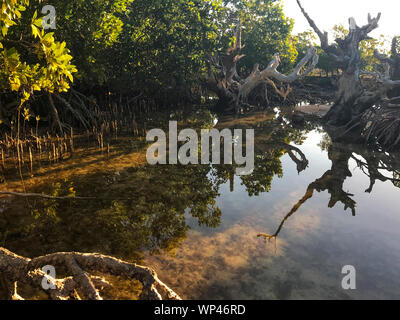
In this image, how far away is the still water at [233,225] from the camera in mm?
4012

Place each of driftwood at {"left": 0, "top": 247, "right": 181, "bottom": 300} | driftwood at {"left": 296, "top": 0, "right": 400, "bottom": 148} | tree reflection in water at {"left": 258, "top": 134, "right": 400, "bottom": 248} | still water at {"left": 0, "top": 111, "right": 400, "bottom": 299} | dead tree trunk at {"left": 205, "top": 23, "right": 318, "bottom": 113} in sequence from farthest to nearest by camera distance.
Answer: dead tree trunk at {"left": 205, "top": 23, "right": 318, "bottom": 113}
driftwood at {"left": 296, "top": 0, "right": 400, "bottom": 148}
tree reflection in water at {"left": 258, "top": 134, "right": 400, "bottom": 248}
still water at {"left": 0, "top": 111, "right": 400, "bottom": 299}
driftwood at {"left": 0, "top": 247, "right": 181, "bottom": 300}

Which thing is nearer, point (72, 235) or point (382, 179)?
point (72, 235)

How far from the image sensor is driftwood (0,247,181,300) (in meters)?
2.38

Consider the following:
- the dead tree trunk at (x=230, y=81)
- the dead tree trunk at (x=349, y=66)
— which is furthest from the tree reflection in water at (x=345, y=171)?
the dead tree trunk at (x=230, y=81)

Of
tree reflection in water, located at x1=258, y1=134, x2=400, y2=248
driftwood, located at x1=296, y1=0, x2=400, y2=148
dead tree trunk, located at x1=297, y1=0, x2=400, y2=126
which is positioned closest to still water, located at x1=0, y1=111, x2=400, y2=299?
tree reflection in water, located at x1=258, y1=134, x2=400, y2=248

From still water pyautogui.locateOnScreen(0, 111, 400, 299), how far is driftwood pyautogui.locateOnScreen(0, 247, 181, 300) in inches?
56.3

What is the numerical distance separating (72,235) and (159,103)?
55.6 feet

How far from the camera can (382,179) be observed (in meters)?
8.06

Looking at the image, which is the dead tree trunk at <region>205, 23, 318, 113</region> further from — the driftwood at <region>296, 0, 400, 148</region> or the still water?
the still water

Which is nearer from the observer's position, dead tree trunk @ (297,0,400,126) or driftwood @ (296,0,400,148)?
driftwood @ (296,0,400,148)

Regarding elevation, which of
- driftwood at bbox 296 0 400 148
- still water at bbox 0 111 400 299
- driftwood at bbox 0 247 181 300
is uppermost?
driftwood at bbox 296 0 400 148
